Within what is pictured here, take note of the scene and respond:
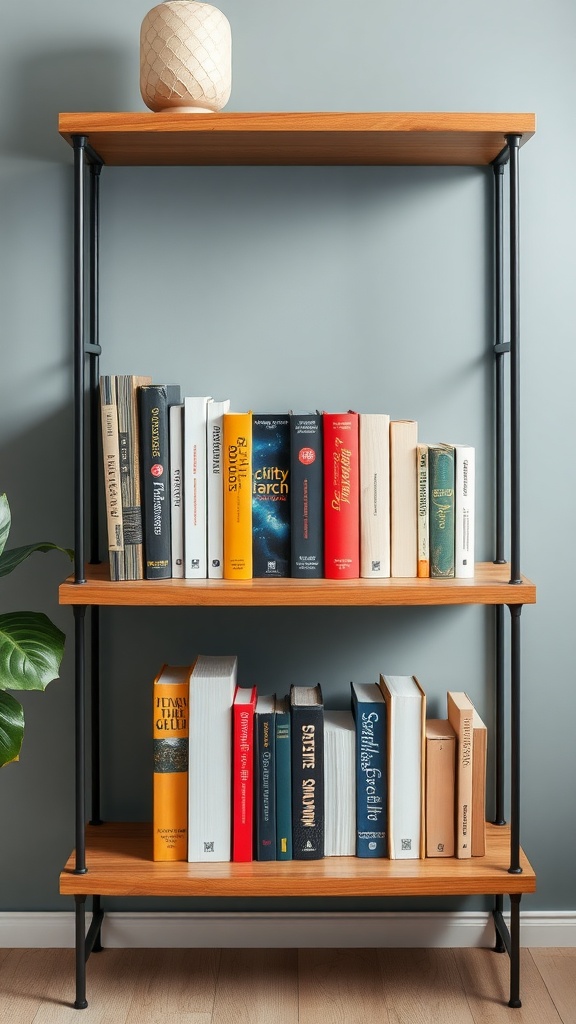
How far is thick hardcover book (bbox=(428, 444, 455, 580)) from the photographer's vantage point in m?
1.68

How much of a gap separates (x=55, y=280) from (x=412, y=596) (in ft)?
3.20

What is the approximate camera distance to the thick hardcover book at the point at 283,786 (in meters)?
1.71

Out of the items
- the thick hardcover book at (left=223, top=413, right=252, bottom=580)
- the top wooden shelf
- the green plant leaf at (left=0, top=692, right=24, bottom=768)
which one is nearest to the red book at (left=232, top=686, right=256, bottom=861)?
the thick hardcover book at (left=223, top=413, right=252, bottom=580)

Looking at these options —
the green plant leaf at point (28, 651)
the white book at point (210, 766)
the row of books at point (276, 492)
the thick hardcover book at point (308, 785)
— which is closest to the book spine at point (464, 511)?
the row of books at point (276, 492)

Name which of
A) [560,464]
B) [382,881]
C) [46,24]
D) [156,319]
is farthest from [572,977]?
[46,24]

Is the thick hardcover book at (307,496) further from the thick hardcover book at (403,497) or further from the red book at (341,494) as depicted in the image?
Result: the thick hardcover book at (403,497)

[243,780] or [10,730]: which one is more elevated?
[10,730]

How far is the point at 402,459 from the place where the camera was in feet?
5.56

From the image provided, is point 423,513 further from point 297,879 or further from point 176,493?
point 297,879

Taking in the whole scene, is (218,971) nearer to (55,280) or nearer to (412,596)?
(412,596)

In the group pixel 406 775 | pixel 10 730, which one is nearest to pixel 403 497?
pixel 406 775

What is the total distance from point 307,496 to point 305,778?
1.73 ft

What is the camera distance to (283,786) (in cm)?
172

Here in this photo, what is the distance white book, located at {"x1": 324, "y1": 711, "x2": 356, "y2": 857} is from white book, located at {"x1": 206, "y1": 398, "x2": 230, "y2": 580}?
383 millimetres
